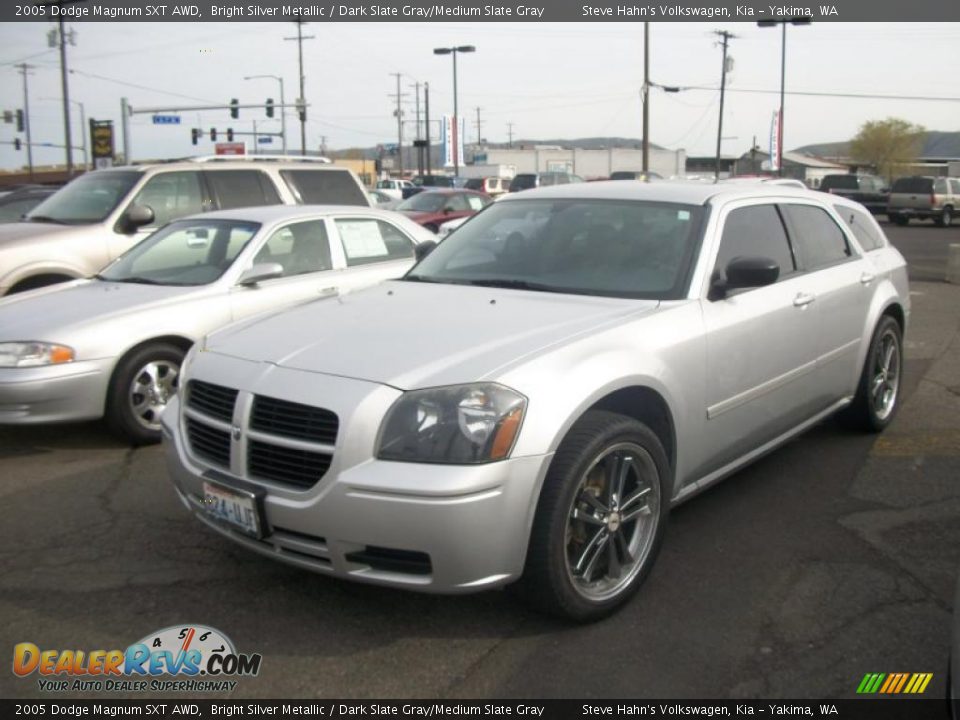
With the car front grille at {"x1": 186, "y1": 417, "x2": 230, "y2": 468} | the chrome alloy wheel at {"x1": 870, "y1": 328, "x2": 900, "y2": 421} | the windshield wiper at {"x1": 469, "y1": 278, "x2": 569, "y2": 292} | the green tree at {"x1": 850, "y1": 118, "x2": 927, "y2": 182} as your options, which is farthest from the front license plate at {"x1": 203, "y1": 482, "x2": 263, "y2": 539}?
the green tree at {"x1": 850, "y1": 118, "x2": 927, "y2": 182}

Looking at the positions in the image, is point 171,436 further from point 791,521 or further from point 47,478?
point 791,521

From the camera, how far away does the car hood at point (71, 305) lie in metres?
5.55

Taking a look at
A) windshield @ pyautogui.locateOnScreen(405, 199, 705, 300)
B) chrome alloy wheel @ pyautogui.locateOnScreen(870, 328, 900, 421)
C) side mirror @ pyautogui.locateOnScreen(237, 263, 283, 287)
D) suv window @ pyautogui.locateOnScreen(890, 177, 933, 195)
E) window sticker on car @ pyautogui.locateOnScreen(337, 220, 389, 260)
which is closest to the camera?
windshield @ pyautogui.locateOnScreen(405, 199, 705, 300)

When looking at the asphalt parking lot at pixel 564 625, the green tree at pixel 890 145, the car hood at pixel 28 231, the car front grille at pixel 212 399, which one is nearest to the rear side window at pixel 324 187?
the car hood at pixel 28 231

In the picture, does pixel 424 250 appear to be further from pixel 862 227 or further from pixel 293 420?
pixel 862 227

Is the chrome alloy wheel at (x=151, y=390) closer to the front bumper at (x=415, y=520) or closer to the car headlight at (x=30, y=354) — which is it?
the car headlight at (x=30, y=354)

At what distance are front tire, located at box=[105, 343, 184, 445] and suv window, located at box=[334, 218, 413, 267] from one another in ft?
5.89

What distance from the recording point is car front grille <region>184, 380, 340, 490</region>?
3.18 m

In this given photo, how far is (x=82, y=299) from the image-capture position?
6.13 m

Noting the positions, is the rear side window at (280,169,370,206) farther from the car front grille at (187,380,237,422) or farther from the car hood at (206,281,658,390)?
the car front grille at (187,380,237,422)

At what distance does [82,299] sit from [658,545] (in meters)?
4.34

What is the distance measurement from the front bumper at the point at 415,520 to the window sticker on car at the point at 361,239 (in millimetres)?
4308

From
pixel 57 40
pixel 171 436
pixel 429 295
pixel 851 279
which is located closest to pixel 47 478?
pixel 171 436

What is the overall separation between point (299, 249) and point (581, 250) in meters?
3.12
